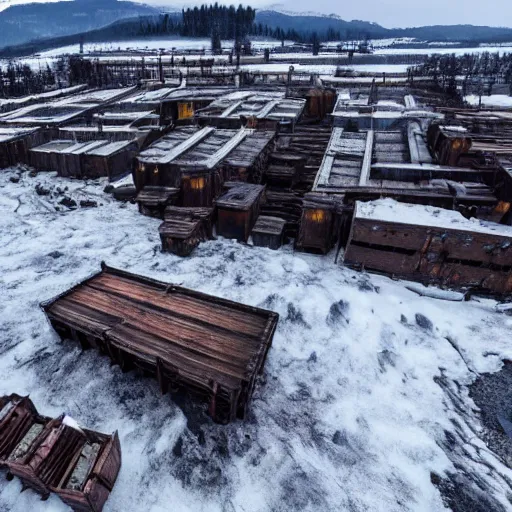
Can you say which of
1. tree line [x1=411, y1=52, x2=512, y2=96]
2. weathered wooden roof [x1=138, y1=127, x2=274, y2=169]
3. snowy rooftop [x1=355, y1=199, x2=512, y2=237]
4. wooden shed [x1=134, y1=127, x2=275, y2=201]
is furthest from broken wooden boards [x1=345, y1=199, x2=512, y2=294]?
tree line [x1=411, y1=52, x2=512, y2=96]

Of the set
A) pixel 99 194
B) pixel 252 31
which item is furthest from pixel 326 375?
pixel 252 31

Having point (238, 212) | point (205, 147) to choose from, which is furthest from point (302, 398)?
point (205, 147)

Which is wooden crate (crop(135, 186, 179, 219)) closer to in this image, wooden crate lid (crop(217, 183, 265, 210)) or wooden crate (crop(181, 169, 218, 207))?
wooden crate (crop(181, 169, 218, 207))

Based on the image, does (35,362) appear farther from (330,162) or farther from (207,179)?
(330,162)

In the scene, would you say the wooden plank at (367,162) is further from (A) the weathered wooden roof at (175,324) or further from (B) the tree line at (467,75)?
(B) the tree line at (467,75)

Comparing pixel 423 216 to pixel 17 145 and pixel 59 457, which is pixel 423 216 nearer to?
pixel 59 457

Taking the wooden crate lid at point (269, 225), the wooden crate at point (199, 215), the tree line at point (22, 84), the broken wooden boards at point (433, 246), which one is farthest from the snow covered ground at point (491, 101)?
the tree line at point (22, 84)
